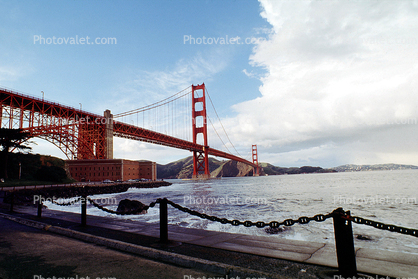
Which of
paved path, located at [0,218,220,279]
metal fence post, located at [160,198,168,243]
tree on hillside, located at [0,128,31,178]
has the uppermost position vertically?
tree on hillside, located at [0,128,31,178]

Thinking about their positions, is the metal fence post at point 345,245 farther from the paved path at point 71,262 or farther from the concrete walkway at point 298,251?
the paved path at point 71,262

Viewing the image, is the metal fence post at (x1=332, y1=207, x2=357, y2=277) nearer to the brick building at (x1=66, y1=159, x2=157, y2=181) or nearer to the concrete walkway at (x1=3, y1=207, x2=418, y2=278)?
the concrete walkway at (x1=3, y1=207, x2=418, y2=278)

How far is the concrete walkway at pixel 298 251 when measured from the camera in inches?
119

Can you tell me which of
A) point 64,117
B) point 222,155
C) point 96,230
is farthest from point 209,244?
point 222,155

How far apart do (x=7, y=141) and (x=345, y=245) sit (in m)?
42.6

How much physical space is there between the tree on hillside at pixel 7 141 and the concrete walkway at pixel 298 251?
37.6m

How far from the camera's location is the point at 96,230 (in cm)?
587

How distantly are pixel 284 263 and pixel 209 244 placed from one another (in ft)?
4.96

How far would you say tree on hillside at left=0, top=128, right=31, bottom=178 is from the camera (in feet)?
109

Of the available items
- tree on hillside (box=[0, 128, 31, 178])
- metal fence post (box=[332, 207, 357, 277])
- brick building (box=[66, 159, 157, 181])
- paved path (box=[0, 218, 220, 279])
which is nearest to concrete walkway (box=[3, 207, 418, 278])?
metal fence post (box=[332, 207, 357, 277])

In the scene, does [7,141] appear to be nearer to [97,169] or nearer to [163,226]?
[97,169]

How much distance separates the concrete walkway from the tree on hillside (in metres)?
37.6

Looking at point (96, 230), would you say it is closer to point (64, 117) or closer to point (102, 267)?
point (102, 267)

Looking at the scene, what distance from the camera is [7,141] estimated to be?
110ft
